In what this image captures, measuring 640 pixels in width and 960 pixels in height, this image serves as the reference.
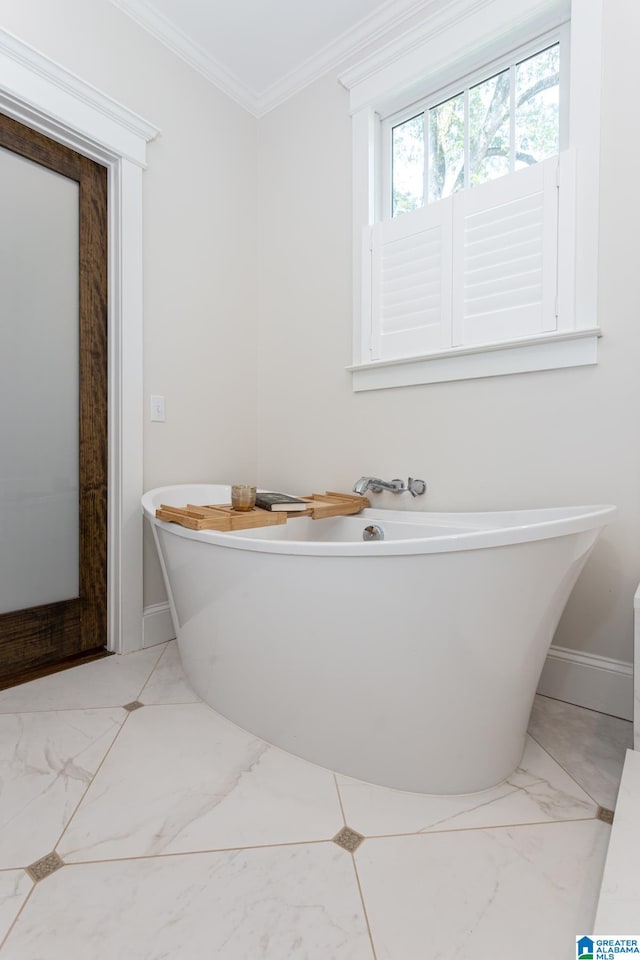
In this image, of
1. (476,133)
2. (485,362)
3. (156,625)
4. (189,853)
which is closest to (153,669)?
(156,625)

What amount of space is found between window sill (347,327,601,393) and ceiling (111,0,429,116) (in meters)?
1.35

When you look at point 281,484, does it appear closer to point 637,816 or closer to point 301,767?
point 301,767

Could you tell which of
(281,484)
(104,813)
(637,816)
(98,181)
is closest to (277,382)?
(281,484)

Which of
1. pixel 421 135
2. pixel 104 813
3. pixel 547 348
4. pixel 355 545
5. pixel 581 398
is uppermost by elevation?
pixel 421 135

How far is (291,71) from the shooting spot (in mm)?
2225

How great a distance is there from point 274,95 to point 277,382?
4.50 ft

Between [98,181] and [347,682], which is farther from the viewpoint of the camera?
[98,181]

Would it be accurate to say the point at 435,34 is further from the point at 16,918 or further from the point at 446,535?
the point at 16,918

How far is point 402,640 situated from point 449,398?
40.6 inches

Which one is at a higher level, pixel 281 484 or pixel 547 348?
pixel 547 348

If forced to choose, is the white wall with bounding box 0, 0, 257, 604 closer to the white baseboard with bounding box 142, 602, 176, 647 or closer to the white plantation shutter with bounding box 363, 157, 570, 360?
the white baseboard with bounding box 142, 602, 176, 647

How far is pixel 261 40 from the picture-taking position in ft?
6.77

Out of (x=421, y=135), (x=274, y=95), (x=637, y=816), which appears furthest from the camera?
(x=274, y=95)

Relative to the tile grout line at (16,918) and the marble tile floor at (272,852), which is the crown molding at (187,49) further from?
the tile grout line at (16,918)
